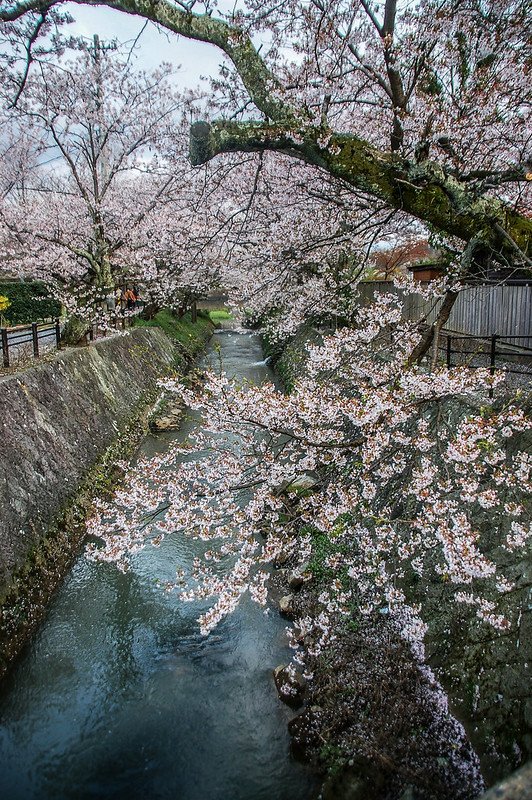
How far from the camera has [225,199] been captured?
13141 millimetres

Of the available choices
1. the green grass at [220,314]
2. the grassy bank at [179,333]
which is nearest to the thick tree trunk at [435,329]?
the grassy bank at [179,333]

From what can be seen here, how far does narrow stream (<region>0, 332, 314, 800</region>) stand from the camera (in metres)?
5.22

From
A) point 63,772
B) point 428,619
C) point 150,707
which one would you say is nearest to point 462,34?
point 428,619

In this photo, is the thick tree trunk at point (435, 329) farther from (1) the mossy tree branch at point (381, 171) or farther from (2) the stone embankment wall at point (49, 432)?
(2) the stone embankment wall at point (49, 432)

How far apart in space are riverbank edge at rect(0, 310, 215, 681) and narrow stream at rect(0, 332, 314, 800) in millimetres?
257

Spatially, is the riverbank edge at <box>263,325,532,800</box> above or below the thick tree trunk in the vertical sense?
below

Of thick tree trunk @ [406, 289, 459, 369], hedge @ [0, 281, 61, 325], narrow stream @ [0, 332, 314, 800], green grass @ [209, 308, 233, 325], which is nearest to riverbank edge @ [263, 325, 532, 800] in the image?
narrow stream @ [0, 332, 314, 800]

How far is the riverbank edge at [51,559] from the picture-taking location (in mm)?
6820

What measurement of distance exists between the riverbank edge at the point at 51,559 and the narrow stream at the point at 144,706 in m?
0.26

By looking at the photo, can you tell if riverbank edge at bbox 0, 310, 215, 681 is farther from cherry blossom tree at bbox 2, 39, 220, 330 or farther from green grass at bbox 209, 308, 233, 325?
green grass at bbox 209, 308, 233, 325

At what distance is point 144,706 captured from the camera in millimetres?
6109

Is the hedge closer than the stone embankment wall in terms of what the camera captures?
No

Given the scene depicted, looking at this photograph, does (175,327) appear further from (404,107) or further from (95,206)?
(404,107)

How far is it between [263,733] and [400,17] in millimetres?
11142
